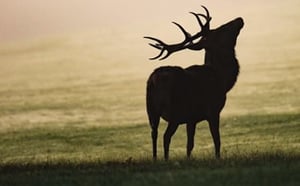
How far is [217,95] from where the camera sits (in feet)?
38.6

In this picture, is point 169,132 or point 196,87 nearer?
point 169,132

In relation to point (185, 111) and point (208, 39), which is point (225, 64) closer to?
point (208, 39)

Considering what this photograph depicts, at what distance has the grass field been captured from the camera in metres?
10.0

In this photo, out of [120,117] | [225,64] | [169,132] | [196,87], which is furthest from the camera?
[120,117]

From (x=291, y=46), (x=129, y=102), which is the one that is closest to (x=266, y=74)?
(x=291, y=46)

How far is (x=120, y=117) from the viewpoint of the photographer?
27375 mm

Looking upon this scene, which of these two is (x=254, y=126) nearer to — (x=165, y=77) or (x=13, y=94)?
(x=13, y=94)

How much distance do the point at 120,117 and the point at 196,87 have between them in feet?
52.2

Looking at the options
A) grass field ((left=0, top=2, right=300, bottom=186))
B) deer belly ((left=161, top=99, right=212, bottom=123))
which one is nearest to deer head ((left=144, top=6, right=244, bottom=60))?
deer belly ((left=161, top=99, right=212, bottom=123))

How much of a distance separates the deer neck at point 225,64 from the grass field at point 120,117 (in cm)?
106

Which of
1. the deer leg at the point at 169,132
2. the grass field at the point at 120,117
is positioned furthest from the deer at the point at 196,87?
the grass field at the point at 120,117

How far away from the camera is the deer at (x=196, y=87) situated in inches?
442

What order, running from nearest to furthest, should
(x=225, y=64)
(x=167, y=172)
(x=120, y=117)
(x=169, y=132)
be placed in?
(x=167, y=172) → (x=169, y=132) → (x=225, y=64) → (x=120, y=117)

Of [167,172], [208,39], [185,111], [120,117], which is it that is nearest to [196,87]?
[185,111]
